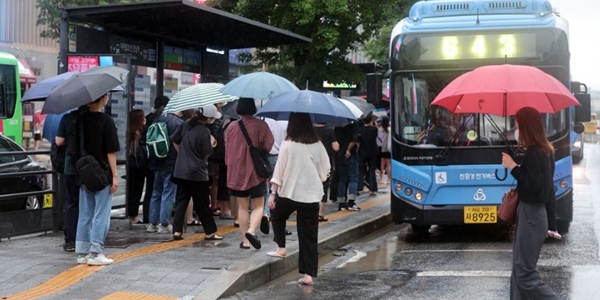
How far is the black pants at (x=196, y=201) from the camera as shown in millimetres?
10891

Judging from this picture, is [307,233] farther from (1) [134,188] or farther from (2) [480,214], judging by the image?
(1) [134,188]

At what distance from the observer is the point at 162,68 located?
1445 cm

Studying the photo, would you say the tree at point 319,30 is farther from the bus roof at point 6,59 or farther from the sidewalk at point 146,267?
the sidewalk at point 146,267

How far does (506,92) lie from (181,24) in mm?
7099

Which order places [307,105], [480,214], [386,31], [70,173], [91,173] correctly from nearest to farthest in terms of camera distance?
[91,173], [307,105], [70,173], [480,214], [386,31]

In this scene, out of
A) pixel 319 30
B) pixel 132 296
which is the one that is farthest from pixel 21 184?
pixel 319 30

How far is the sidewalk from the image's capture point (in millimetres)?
7996

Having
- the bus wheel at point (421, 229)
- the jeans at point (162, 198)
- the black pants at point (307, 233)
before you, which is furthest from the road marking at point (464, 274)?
the bus wheel at point (421, 229)

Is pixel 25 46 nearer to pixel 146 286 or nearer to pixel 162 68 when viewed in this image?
pixel 162 68

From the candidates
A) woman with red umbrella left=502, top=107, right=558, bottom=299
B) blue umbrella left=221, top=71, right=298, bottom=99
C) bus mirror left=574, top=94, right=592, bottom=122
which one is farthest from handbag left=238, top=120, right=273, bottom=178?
bus mirror left=574, top=94, right=592, bottom=122

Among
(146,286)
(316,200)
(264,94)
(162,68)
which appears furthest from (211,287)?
(162,68)

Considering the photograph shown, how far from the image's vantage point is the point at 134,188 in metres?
12.3

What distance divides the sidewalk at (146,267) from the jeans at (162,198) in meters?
0.29

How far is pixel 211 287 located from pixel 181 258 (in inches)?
64.1
